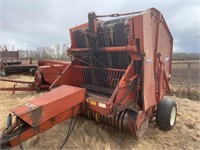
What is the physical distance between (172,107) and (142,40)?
1.75 metres

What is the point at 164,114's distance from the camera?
13.7 ft

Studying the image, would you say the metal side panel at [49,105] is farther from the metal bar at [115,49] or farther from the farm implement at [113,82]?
the metal bar at [115,49]

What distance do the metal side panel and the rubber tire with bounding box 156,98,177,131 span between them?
70.9 inches

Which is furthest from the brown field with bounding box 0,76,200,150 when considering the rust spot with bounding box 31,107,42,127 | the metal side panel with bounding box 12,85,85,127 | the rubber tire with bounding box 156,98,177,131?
the rust spot with bounding box 31,107,42,127

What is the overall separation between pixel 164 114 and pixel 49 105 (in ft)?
8.12

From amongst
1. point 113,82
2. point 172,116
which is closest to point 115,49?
point 113,82

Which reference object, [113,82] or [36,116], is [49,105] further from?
[113,82]

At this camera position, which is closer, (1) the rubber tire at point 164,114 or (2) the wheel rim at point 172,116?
(1) the rubber tire at point 164,114

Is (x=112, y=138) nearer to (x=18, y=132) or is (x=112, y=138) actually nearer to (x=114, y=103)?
(x=114, y=103)

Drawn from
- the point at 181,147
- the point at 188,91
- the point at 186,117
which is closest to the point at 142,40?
the point at 181,147

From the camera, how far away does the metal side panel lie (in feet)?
8.35

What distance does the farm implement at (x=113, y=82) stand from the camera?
2.76 metres

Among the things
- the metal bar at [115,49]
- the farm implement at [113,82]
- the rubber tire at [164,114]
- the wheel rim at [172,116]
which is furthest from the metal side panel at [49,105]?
the wheel rim at [172,116]

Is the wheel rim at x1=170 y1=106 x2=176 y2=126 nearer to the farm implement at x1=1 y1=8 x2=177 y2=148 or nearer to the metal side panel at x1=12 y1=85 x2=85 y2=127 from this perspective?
the farm implement at x1=1 y1=8 x2=177 y2=148
